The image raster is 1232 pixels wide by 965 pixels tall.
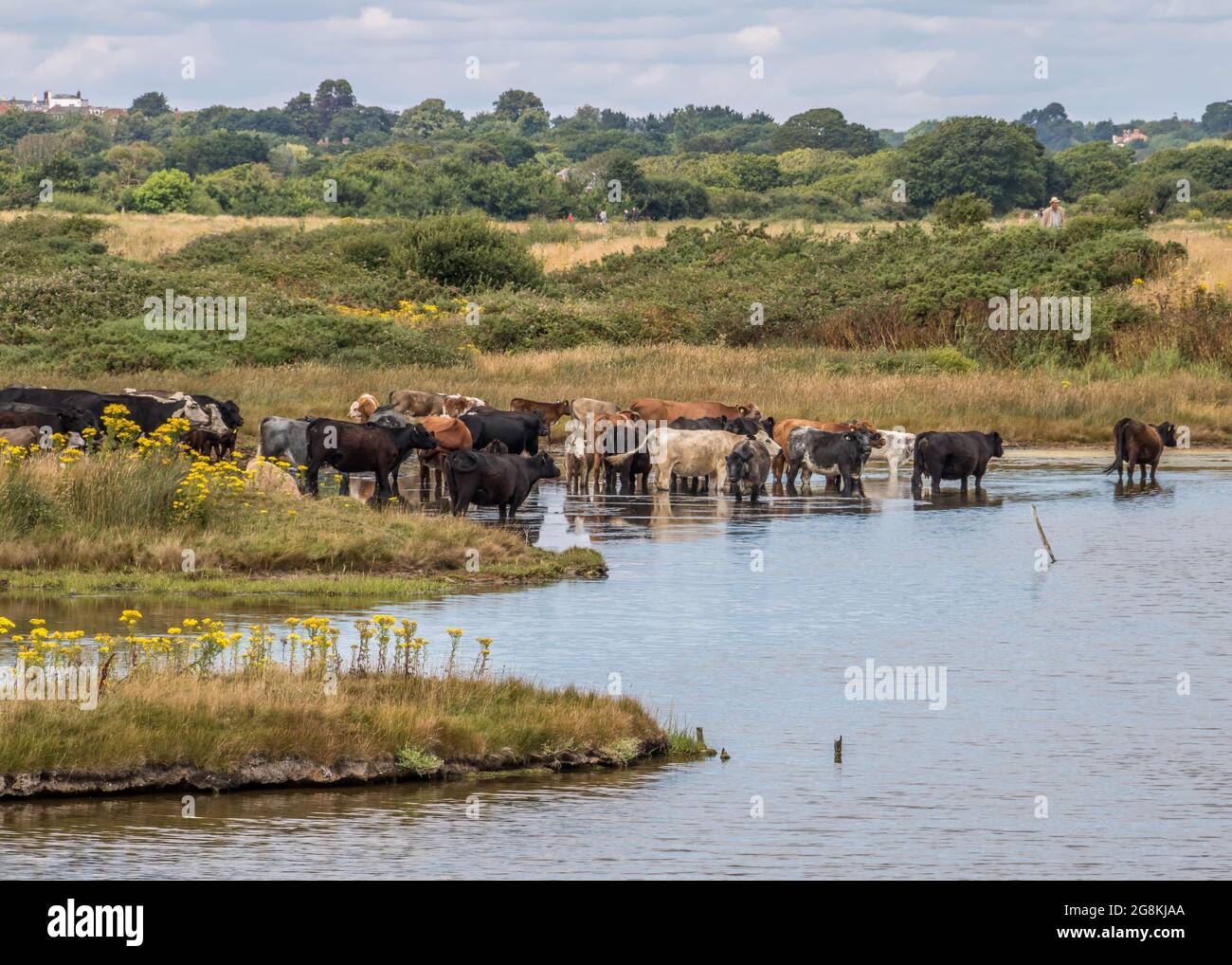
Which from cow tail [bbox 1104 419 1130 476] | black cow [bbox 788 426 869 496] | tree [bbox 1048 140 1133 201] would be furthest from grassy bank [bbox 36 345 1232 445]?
tree [bbox 1048 140 1133 201]

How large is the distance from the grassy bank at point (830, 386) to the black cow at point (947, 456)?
264 inches

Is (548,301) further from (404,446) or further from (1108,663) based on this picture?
(1108,663)

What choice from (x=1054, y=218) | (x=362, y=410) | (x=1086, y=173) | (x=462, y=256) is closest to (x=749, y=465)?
(x=362, y=410)

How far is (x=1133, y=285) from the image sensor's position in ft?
182

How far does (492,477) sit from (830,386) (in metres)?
19.1

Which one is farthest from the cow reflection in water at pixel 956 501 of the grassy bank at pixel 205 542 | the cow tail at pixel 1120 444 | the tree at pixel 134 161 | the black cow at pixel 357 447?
the tree at pixel 134 161

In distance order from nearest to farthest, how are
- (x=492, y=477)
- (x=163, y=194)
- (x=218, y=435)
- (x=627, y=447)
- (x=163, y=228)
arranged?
(x=492, y=477) → (x=218, y=435) → (x=627, y=447) → (x=163, y=228) → (x=163, y=194)

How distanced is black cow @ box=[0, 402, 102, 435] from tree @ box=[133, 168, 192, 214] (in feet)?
216

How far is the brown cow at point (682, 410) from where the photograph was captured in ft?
A: 120

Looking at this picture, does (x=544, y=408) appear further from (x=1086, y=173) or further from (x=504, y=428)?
(x=1086, y=173)

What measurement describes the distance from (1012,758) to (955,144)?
96.2m

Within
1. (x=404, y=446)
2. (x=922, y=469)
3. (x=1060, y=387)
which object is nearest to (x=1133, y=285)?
(x=1060, y=387)

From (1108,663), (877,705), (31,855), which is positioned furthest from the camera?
(1108,663)

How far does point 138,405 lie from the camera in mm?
30781
